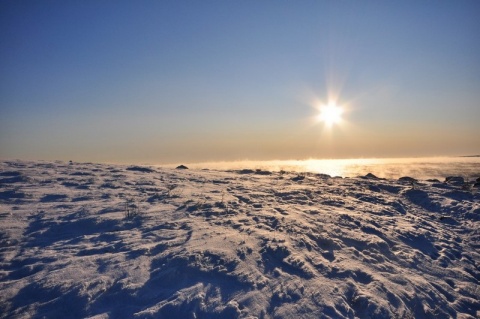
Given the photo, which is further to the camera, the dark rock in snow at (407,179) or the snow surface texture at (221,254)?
the dark rock in snow at (407,179)

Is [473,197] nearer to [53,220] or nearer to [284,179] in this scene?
[284,179]

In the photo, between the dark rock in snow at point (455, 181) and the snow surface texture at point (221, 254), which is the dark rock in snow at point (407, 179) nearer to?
the dark rock in snow at point (455, 181)

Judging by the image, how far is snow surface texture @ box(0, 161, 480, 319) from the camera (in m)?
5.32

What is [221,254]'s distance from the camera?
268 inches

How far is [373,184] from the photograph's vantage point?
1609 cm

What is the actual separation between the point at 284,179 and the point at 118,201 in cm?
966

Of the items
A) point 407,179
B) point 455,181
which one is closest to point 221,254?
point 407,179

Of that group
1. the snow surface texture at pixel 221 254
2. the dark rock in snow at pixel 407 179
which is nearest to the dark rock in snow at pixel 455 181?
the dark rock in snow at pixel 407 179

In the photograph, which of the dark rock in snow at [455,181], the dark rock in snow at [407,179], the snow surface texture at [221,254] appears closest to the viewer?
the snow surface texture at [221,254]

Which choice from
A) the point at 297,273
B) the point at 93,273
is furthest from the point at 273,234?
the point at 93,273

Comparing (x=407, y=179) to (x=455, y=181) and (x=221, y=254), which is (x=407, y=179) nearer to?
(x=455, y=181)

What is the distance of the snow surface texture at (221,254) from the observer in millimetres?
5324

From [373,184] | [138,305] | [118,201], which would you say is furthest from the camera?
[373,184]

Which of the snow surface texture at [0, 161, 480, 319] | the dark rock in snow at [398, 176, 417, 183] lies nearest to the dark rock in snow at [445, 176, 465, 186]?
the dark rock in snow at [398, 176, 417, 183]
